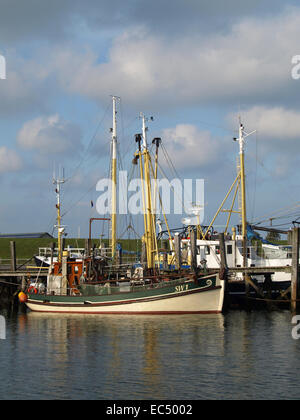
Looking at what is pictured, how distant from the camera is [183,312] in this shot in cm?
4197

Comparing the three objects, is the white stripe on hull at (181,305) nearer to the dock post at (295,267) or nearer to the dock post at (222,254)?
the dock post at (222,254)

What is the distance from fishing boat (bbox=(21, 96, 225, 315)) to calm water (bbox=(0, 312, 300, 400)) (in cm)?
170

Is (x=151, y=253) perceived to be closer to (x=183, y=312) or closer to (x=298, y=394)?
(x=183, y=312)

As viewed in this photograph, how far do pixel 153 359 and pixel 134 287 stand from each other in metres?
15.4

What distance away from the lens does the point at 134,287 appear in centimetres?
4262

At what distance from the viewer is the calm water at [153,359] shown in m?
22.1

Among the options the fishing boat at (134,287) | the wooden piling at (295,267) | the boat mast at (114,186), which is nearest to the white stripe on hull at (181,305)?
the fishing boat at (134,287)

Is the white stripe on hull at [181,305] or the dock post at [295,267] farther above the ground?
the dock post at [295,267]

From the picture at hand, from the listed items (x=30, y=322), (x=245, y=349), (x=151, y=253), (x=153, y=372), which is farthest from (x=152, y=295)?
(x=153, y=372)

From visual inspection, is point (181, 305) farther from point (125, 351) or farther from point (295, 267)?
point (125, 351)

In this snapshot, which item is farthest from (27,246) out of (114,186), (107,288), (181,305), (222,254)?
(222,254)

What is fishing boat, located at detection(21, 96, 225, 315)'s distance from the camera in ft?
136

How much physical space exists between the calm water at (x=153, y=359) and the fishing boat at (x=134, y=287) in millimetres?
1699
